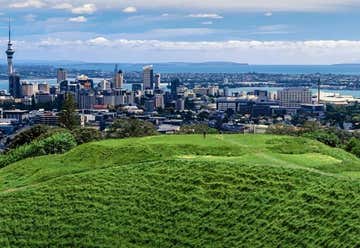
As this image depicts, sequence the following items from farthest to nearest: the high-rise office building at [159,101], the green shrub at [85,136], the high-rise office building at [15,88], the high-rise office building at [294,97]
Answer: the high-rise office building at [15,88] → the high-rise office building at [294,97] → the high-rise office building at [159,101] → the green shrub at [85,136]

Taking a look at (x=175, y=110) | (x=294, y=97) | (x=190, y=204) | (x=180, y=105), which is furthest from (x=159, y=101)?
(x=190, y=204)

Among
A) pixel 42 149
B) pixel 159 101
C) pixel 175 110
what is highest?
pixel 42 149

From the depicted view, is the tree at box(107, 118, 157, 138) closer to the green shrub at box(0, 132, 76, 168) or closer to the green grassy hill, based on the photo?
the green shrub at box(0, 132, 76, 168)

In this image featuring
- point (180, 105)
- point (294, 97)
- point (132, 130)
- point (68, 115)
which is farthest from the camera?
point (294, 97)

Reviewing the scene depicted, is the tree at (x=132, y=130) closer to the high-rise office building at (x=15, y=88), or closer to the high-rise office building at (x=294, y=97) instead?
the high-rise office building at (x=294, y=97)

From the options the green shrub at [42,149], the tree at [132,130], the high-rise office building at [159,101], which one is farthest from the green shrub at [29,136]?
the high-rise office building at [159,101]

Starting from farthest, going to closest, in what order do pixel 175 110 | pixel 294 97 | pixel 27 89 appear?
pixel 27 89 < pixel 294 97 < pixel 175 110

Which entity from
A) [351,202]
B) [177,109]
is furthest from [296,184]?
[177,109]

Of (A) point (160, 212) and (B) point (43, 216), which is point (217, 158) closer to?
(A) point (160, 212)

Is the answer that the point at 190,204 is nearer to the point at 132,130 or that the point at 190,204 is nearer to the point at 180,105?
the point at 132,130

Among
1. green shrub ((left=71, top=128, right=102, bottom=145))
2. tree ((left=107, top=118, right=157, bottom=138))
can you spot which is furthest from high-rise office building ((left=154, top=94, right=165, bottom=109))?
green shrub ((left=71, top=128, right=102, bottom=145))
